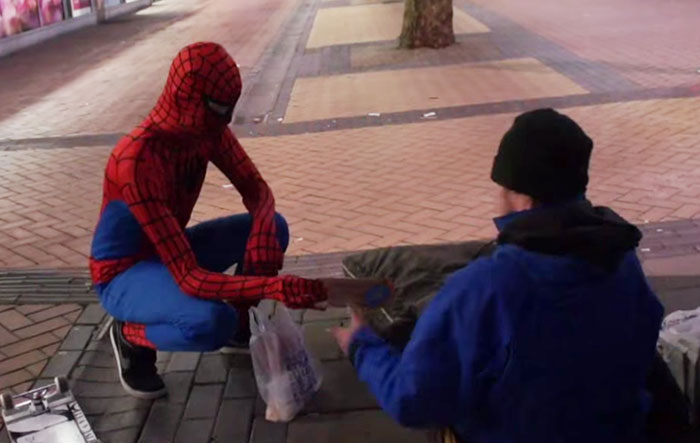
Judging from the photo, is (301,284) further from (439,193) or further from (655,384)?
(439,193)

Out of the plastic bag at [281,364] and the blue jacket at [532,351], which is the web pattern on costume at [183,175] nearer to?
the plastic bag at [281,364]

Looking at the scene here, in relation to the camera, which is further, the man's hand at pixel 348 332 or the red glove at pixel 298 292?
the red glove at pixel 298 292

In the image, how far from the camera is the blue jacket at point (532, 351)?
67.4 inches

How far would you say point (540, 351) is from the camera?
68.6 inches

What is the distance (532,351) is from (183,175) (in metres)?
1.63

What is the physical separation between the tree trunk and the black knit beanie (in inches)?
422

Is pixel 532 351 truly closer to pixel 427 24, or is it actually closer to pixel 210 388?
pixel 210 388

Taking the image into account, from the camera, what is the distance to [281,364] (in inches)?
116

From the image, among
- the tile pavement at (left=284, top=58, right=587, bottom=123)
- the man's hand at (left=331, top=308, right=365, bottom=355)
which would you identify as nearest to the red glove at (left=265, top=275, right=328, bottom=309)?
the man's hand at (left=331, top=308, right=365, bottom=355)

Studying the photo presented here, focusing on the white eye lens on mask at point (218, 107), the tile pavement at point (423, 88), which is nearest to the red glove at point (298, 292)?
the white eye lens on mask at point (218, 107)

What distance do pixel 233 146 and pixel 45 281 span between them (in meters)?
1.95

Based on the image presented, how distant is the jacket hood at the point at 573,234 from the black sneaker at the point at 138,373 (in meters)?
1.96

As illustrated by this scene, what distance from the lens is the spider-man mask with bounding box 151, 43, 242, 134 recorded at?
2619mm

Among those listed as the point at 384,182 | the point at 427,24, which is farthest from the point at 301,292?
the point at 427,24
